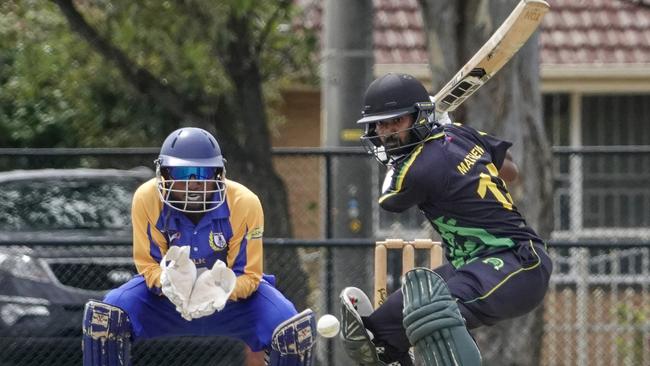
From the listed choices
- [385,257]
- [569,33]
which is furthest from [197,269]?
[569,33]

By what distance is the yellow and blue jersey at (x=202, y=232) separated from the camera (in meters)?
6.84

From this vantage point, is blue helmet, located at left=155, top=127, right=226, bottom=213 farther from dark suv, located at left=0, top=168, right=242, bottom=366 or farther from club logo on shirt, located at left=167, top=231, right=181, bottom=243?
dark suv, located at left=0, top=168, right=242, bottom=366

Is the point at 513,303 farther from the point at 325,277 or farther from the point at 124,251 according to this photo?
the point at 124,251

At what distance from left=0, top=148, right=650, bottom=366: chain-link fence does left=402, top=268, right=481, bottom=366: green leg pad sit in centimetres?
220

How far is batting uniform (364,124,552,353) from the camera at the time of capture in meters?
6.26

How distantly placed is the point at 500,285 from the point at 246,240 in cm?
136

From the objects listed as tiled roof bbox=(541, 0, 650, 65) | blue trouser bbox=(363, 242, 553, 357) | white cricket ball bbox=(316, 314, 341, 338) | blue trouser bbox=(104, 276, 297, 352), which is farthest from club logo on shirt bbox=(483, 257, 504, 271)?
tiled roof bbox=(541, 0, 650, 65)

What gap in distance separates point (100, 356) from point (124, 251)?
186 cm

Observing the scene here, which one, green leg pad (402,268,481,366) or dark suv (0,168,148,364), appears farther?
dark suv (0,168,148,364)

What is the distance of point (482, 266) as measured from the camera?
249 inches

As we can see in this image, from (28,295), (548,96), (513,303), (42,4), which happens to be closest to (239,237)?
(513,303)

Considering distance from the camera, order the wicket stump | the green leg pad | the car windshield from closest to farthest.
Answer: the green leg pad → the wicket stump → the car windshield

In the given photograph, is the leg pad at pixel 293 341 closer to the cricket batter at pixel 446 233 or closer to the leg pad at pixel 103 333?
the cricket batter at pixel 446 233

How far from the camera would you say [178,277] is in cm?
A: 651
